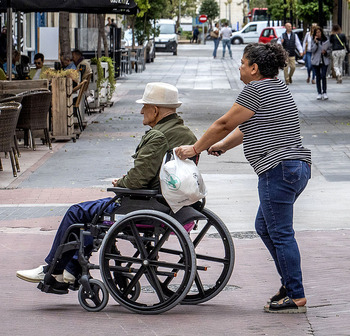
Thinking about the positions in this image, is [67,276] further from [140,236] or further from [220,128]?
[220,128]

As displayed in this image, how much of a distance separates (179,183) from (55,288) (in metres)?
1.15

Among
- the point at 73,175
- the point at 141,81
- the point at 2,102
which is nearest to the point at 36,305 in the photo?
the point at 73,175

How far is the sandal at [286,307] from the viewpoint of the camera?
5.46m

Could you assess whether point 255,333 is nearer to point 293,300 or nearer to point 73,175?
point 293,300

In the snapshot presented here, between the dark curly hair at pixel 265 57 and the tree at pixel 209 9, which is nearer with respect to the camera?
the dark curly hair at pixel 265 57

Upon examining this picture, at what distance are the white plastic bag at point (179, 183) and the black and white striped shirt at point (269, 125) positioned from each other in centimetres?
38

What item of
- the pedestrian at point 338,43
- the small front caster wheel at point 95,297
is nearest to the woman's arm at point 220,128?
the small front caster wheel at point 95,297

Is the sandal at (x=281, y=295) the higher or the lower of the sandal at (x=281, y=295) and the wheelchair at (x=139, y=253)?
the lower

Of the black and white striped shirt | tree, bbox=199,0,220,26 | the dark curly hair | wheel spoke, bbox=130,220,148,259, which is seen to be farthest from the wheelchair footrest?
tree, bbox=199,0,220,26

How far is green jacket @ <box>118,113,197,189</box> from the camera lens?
5457mm

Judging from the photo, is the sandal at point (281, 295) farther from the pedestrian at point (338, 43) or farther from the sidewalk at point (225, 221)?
the pedestrian at point (338, 43)

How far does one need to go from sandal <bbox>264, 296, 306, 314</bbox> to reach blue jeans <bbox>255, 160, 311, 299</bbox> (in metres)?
0.04

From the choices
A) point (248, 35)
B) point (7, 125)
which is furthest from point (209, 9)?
point (7, 125)

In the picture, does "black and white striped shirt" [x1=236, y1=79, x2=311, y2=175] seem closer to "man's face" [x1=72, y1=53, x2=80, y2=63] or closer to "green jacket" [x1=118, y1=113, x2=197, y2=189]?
"green jacket" [x1=118, y1=113, x2=197, y2=189]
